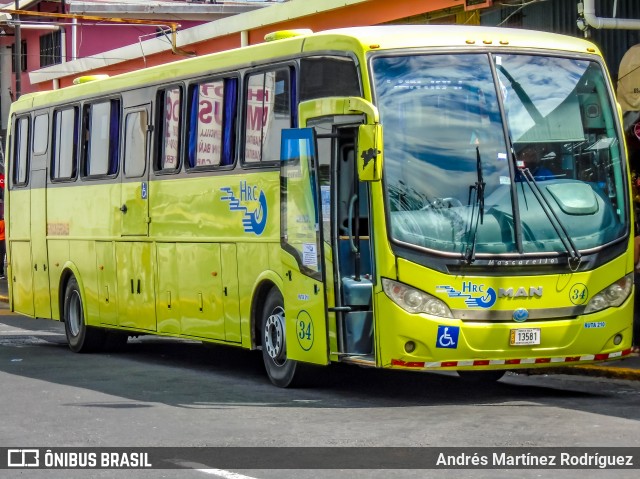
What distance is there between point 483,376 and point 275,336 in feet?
6.96

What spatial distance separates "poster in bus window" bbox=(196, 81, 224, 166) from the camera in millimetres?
15055

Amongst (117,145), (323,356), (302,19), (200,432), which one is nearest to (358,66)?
(323,356)

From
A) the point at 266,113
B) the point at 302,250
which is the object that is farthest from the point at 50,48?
the point at 302,250

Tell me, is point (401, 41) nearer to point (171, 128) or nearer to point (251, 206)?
point (251, 206)

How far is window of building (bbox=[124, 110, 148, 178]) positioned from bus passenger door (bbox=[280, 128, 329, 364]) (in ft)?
12.9

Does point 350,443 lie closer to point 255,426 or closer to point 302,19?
point 255,426

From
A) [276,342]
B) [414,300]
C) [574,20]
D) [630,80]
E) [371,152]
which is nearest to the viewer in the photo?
[371,152]

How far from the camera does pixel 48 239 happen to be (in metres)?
19.8

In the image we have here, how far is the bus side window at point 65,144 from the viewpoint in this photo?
19.0 metres

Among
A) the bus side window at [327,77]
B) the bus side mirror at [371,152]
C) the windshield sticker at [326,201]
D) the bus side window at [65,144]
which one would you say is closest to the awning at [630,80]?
the bus side window at [327,77]

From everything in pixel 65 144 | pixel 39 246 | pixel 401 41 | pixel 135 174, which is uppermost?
pixel 401 41

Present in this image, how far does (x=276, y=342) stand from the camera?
45.5ft

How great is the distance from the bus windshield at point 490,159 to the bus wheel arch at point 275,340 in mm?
2078

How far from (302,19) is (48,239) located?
741 centimetres
